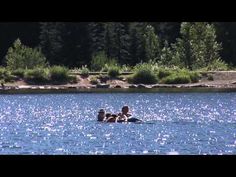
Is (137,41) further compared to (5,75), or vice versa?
(137,41)

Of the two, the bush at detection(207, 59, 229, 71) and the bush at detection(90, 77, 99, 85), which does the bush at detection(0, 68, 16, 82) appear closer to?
the bush at detection(90, 77, 99, 85)

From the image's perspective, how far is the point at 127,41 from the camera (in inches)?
3162

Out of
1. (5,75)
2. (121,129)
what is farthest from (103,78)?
(121,129)

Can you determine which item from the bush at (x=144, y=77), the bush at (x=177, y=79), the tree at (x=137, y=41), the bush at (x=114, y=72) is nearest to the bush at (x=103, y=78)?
the bush at (x=114, y=72)

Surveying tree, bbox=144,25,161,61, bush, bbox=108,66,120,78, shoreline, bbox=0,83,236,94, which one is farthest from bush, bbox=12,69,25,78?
tree, bbox=144,25,161,61

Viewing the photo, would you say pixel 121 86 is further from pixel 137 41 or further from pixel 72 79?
pixel 137 41

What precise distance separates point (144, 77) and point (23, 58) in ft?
42.7

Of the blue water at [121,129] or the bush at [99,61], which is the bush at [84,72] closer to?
the bush at [99,61]

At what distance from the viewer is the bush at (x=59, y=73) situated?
2990 inches

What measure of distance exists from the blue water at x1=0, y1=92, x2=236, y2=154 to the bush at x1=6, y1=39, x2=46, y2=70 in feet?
52.6

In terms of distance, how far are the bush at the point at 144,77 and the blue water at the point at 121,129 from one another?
12.0 meters

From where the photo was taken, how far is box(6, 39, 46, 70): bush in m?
78.1
